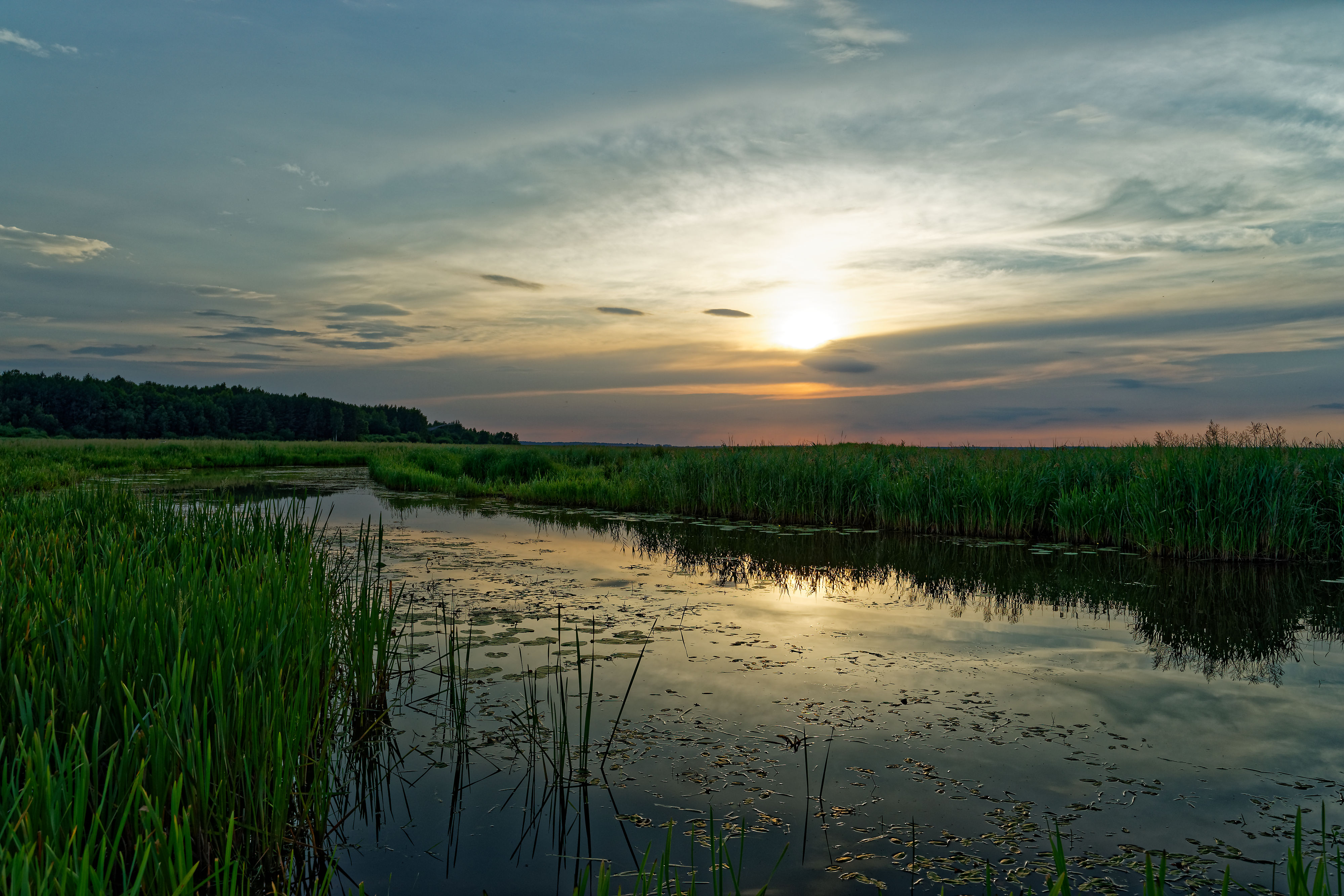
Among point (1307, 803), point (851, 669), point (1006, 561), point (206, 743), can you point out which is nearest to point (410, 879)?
point (206, 743)

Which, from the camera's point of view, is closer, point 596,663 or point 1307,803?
point 1307,803

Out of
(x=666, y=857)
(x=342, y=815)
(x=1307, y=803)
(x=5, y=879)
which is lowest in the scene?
(x=342, y=815)

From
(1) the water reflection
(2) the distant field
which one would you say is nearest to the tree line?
Result: (2) the distant field

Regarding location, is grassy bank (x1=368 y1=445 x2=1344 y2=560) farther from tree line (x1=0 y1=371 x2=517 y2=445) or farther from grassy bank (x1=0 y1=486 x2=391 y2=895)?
tree line (x1=0 y1=371 x2=517 y2=445)

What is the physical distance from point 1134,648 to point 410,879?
20.9 feet

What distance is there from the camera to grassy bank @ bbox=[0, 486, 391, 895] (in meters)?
2.11

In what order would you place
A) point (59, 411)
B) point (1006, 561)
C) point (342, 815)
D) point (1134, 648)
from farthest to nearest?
point (59, 411) < point (1006, 561) < point (1134, 648) < point (342, 815)

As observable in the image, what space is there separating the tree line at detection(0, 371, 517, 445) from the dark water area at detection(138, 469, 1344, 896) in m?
66.9

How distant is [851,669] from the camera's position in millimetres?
5715

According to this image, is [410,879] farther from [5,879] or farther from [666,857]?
[666,857]

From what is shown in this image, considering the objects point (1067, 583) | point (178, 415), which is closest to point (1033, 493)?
point (1067, 583)

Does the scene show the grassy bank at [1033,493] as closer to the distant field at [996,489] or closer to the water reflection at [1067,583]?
the distant field at [996,489]

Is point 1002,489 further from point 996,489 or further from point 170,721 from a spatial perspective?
point 170,721

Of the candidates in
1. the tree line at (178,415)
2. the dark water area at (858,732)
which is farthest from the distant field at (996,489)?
the tree line at (178,415)
